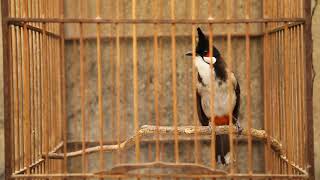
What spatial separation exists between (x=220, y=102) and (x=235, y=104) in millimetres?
67

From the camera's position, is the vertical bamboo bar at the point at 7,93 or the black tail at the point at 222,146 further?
the black tail at the point at 222,146

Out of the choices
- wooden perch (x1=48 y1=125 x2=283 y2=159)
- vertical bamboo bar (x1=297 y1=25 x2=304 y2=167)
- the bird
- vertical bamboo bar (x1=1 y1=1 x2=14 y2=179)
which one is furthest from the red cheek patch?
vertical bamboo bar (x1=1 y1=1 x2=14 y2=179)

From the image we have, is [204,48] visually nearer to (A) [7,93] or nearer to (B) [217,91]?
(B) [217,91]

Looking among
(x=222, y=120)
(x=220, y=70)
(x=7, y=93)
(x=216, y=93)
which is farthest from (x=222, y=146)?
(x=7, y=93)

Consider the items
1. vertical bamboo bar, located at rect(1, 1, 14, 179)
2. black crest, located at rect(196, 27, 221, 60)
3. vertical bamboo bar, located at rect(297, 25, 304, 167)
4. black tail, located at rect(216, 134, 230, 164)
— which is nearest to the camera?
vertical bamboo bar, located at rect(1, 1, 14, 179)

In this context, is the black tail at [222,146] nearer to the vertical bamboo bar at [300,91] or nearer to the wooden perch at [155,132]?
the wooden perch at [155,132]

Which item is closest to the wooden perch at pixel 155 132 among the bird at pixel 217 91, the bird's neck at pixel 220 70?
the bird at pixel 217 91

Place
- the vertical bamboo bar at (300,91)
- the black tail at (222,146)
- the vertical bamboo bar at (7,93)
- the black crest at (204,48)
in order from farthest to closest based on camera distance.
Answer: the black tail at (222,146) < the black crest at (204,48) < the vertical bamboo bar at (300,91) < the vertical bamboo bar at (7,93)

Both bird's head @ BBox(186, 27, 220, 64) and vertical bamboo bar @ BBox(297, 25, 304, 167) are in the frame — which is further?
bird's head @ BBox(186, 27, 220, 64)

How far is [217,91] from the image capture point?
7.31 ft

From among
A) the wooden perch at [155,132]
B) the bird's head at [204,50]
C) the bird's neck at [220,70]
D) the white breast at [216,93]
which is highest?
the bird's head at [204,50]

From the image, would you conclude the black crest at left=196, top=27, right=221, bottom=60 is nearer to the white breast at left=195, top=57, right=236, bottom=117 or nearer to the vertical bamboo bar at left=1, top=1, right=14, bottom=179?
the white breast at left=195, top=57, right=236, bottom=117

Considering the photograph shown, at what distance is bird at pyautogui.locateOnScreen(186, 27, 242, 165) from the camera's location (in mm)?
2176

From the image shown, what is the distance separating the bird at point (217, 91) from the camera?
2.18 metres
